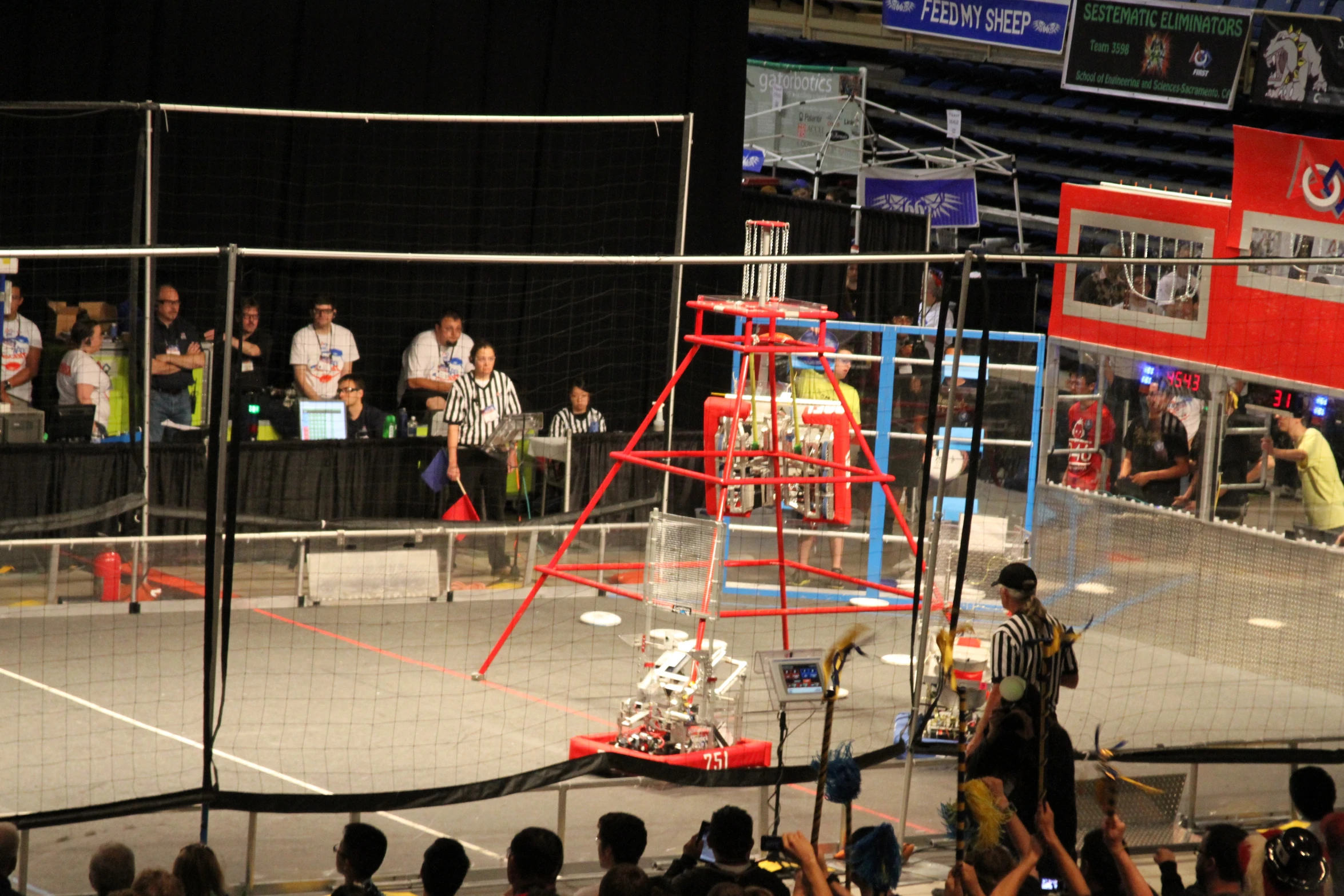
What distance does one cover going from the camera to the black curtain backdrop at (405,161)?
33.8 ft

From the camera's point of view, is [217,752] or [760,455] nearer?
[217,752]

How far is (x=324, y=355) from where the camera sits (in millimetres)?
10375

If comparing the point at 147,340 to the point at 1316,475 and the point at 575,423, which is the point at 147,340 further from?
the point at 1316,475

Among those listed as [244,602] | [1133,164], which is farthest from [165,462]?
[1133,164]

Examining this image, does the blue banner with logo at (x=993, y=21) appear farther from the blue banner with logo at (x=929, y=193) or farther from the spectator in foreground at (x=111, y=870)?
the spectator in foreground at (x=111, y=870)

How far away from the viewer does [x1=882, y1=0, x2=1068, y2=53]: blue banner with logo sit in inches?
661

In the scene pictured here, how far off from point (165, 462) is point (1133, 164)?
486 inches

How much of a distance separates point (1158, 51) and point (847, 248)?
155 inches

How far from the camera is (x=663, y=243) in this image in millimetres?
12461

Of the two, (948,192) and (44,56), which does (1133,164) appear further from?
(44,56)

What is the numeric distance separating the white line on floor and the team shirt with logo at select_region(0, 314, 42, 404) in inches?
84.4

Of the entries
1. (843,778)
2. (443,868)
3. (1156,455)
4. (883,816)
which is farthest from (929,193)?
(443,868)

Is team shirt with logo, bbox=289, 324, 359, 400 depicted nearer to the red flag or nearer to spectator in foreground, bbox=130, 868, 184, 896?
the red flag

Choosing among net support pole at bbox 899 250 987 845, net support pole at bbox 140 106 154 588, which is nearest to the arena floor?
net support pole at bbox 140 106 154 588
